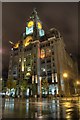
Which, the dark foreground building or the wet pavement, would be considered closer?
the wet pavement

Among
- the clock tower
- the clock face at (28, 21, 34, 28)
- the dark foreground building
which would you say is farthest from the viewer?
the clock face at (28, 21, 34, 28)

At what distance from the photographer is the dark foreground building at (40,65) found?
295 ft

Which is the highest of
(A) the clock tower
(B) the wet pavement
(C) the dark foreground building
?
(A) the clock tower

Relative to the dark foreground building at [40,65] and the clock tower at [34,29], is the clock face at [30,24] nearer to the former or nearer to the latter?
the clock tower at [34,29]

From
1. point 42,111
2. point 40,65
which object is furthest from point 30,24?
point 42,111

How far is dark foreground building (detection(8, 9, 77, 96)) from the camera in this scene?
3546 inches

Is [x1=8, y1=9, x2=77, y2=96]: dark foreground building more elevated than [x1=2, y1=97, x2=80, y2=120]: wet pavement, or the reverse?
[x1=8, y1=9, x2=77, y2=96]: dark foreground building

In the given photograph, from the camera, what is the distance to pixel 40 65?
102 m

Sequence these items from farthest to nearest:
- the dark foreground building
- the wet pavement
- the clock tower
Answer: the clock tower
the dark foreground building
the wet pavement

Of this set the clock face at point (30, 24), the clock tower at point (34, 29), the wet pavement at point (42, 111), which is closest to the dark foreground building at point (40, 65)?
the clock tower at point (34, 29)

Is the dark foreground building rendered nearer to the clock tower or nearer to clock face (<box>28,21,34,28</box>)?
the clock tower

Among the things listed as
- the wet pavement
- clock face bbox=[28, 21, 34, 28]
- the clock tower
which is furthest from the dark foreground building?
the wet pavement

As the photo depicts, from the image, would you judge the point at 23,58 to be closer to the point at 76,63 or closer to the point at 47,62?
the point at 47,62

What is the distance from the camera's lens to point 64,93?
8662cm
